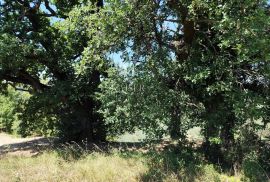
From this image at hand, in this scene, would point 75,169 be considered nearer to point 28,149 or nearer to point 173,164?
point 173,164

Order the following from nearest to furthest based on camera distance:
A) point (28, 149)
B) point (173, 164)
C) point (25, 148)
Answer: point (173, 164)
point (28, 149)
point (25, 148)

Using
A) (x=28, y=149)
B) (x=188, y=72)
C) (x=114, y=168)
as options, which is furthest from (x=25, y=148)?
(x=188, y=72)

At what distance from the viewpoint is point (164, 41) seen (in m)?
11.5

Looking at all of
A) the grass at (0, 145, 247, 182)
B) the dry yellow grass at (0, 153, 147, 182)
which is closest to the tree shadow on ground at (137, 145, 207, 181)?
the grass at (0, 145, 247, 182)

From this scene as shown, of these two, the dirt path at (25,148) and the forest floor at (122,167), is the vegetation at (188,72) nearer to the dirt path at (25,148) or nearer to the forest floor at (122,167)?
the forest floor at (122,167)

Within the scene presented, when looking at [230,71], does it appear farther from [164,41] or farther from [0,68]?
[0,68]

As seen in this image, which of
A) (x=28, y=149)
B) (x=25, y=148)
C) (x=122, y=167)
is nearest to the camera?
(x=122, y=167)

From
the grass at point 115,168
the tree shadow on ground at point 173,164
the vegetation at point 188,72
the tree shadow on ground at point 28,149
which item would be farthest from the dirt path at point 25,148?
the tree shadow on ground at point 173,164

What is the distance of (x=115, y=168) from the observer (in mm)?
9609

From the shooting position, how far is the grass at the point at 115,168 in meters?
9.00

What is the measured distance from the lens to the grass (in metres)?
9.00

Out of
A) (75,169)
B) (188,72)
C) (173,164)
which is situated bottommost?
(75,169)

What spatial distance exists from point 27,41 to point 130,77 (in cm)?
550

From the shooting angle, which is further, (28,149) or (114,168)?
(28,149)
